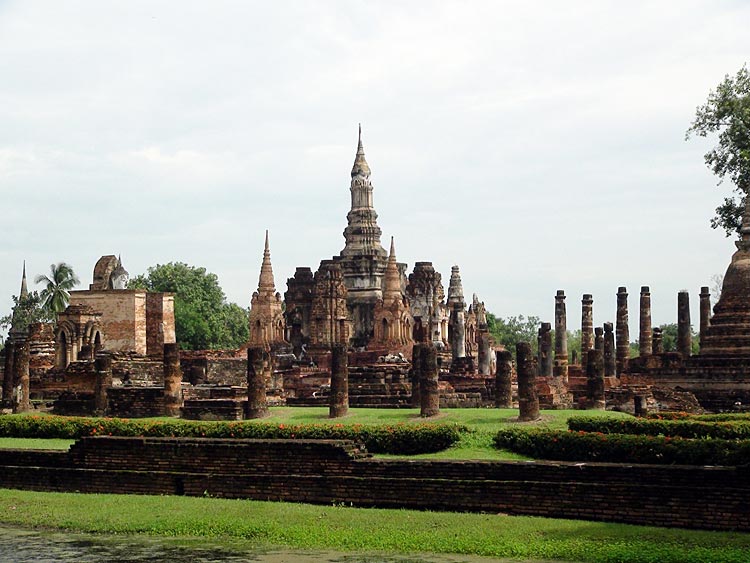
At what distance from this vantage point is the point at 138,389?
2512 cm

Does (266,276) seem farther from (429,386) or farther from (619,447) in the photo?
(619,447)

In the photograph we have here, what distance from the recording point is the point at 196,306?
236ft

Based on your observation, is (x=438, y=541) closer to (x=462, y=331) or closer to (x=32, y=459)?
(x=32, y=459)

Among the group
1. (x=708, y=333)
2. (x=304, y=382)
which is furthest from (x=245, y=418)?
(x=708, y=333)

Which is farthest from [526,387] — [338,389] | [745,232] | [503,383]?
[745,232]

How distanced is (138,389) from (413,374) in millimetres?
6254

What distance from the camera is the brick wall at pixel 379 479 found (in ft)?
46.5

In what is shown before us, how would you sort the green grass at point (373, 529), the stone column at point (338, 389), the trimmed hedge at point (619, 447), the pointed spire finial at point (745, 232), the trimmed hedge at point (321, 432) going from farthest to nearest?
the pointed spire finial at point (745, 232)
the stone column at point (338, 389)
the trimmed hedge at point (321, 432)
the trimmed hedge at point (619, 447)
the green grass at point (373, 529)

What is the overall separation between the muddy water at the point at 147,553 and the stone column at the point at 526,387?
25.1 ft

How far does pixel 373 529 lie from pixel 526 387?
23.7 feet

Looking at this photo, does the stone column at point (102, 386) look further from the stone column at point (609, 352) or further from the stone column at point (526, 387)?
Answer: the stone column at point (609, 352)

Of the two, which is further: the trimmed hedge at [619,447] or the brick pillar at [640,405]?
the brick pillar at [640,405]

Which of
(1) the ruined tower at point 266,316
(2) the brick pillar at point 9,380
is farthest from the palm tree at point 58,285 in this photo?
(2) the brick pillar at point 9,380

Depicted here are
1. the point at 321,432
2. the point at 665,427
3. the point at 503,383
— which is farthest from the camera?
the point at 503,383
